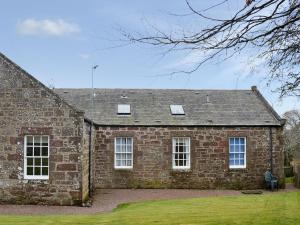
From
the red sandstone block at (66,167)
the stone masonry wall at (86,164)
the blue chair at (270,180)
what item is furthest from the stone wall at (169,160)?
the red sandstone block at (66,167)

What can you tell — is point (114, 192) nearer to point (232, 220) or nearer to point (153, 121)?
point (153, 121)

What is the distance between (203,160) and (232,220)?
42.5 feet

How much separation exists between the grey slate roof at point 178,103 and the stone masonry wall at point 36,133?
675cm

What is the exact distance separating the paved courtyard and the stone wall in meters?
0.99

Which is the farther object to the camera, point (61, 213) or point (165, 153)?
point (165, 153)

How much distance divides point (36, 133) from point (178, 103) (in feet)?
37.4

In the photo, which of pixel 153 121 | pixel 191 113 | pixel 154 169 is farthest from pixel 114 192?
pixel 191 113

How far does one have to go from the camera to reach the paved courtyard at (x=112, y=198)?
1733 centimetres

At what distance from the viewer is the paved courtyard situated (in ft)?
56.9

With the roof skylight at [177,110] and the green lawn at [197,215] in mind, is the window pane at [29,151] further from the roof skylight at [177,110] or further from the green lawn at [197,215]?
the roof skylight at [177,110]

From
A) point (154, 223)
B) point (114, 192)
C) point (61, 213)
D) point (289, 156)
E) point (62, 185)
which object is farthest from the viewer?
point (289, 156)

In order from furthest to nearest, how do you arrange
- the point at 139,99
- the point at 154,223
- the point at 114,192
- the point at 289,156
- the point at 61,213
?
the point at 289,156, the point at 139,99, the point at 114,192, the point at 61,213, the point at 154,223

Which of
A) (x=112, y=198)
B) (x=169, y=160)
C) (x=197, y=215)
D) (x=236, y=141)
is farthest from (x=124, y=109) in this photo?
(x=197, y=215)

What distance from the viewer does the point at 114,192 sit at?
23.8 metres
